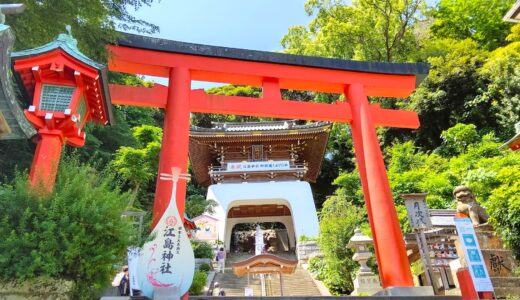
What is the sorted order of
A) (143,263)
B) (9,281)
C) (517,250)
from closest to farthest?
(9,281)
(143,263)
(517,250)

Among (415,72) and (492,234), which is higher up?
(415,72)

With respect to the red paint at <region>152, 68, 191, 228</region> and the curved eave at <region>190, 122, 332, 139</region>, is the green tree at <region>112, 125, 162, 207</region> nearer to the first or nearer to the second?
the curved eave at <region>190, 122, 332, 139</region>

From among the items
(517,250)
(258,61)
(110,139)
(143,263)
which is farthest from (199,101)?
(110,139)

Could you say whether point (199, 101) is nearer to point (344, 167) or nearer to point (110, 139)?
point (110, 139)

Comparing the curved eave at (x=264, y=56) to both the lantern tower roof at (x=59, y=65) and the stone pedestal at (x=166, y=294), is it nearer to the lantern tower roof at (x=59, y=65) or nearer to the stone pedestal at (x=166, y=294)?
the lantern tower roof at (x=59, y=65)

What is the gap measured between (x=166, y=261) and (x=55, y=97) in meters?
2.66

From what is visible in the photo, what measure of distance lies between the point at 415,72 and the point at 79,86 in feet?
22.7

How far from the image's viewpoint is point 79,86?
5277 millimetres

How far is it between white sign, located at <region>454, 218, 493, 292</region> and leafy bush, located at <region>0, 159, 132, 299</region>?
14.4 feet

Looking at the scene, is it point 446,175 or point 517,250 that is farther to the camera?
point 446,175

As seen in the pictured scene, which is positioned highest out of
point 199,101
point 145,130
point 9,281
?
point 145,130

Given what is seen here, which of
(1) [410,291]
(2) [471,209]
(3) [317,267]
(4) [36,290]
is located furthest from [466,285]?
(3) [317,267]

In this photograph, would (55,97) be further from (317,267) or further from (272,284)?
(317,267)

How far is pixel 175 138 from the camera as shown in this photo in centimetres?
684
